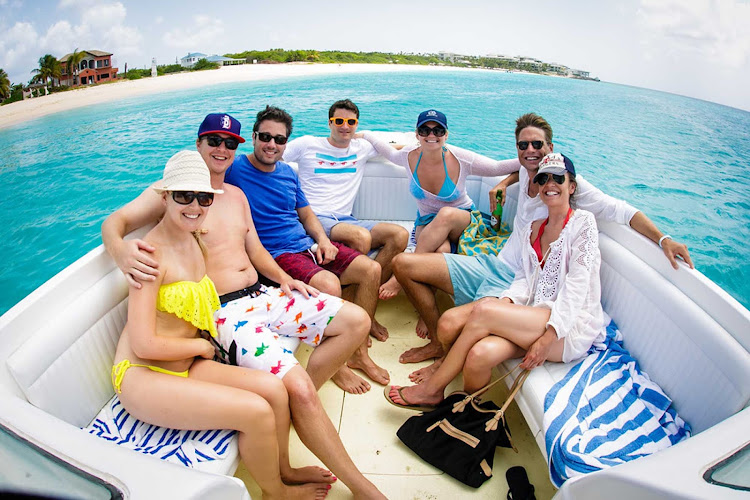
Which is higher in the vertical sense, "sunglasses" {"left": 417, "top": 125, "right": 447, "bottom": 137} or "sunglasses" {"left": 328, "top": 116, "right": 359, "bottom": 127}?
"sunglasses" {"left": 328, "top": 116, "right": 359, "bottom": 127}

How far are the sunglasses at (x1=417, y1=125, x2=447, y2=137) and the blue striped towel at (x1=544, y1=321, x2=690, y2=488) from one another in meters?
1.62

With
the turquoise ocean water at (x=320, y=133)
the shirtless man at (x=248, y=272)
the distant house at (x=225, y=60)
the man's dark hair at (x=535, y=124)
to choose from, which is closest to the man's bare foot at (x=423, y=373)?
the shirtless man at (x=248, y=272)

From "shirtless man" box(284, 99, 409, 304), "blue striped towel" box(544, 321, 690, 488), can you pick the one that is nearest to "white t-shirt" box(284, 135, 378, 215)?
"shirtless man" box(284, 99, 409, 304)

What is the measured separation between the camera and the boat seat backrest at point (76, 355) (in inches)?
50.8

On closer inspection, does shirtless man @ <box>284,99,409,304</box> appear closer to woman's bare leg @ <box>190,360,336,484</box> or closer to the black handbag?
the black handbag

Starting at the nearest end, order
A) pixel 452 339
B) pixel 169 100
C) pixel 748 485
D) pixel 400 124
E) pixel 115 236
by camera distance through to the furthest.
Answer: pixel 748 485
pixel 115 236
pixel 452 339
pixel 400 124
pixel 169 100

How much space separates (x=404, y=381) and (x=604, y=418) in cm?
104

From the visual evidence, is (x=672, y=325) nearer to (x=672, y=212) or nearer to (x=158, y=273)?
(x=158, y=273)

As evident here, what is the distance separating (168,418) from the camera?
136 centimetres

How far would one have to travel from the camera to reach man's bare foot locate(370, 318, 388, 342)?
2590 millimetres

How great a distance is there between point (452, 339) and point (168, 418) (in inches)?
51.2

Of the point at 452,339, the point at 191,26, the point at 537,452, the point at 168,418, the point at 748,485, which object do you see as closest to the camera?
the point at 748,485

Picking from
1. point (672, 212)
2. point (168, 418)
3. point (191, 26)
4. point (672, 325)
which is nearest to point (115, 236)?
point (168, 418)

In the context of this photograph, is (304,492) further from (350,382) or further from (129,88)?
(129,88)
